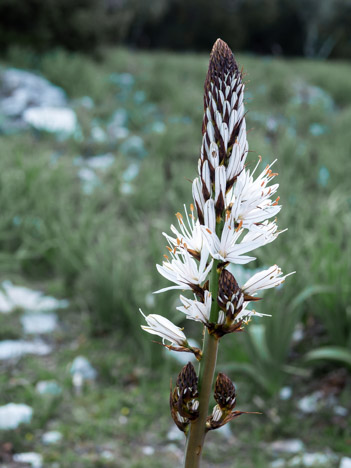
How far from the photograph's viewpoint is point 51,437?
282 cm

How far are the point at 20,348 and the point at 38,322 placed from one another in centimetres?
38

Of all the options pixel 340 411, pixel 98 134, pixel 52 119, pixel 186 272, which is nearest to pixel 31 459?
pixel 340 411

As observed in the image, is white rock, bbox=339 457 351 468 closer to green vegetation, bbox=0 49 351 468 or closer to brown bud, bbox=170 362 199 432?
green vegetation, bbox=0 49 351 468

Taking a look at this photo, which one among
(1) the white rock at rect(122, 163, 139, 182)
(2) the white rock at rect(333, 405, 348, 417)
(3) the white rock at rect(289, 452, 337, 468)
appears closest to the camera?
(3) the white rock at rect(289, 452, 337, 468)

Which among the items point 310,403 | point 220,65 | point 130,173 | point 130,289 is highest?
point 130,173

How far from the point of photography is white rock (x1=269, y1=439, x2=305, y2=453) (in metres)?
2.81

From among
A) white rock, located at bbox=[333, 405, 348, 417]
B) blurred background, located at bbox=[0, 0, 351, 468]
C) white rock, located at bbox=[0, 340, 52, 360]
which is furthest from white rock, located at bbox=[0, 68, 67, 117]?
white rock, located at bbox=[333, 405, 348, 417]

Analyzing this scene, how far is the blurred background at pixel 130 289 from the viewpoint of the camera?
2908 millimetres

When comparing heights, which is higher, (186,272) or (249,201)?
(249,201)

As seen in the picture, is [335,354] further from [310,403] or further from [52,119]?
[52,119]

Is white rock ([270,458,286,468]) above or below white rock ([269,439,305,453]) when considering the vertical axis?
below

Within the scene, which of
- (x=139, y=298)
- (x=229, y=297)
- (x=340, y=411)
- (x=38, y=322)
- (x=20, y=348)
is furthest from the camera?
(x=38, y=322)

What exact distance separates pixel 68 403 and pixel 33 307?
1179 millimetres

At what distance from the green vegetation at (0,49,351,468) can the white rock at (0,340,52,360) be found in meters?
0.08
